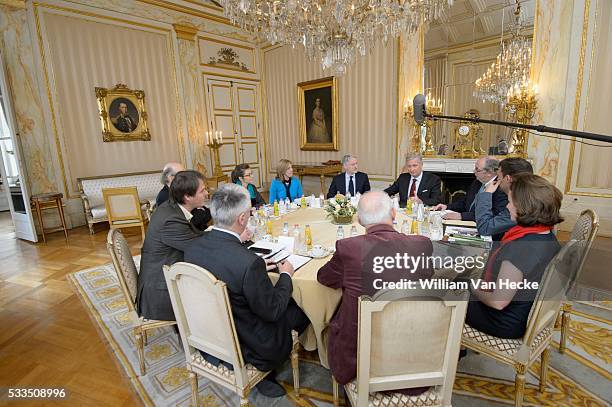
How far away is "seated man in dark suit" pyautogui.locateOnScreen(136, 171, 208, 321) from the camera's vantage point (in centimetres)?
203

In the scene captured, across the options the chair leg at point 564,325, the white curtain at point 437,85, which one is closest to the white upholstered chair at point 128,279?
the chair leg at point 564,325

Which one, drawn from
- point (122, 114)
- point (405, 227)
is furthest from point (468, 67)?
point (122, 114)

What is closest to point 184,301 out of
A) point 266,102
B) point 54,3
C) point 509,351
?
point 509,351

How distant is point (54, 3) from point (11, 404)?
6.34m

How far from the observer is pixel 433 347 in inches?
50.3

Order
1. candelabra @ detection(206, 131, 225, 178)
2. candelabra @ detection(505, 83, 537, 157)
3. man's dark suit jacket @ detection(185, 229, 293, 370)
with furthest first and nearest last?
candelabra @ detection(206, 131, 225, 178)
candelabra @ detection(505, 83, 537, 157)
man's dark suit jacket @ detection(185, 229, 293, 370)

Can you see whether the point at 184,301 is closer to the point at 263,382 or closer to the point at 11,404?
the point at 263,382

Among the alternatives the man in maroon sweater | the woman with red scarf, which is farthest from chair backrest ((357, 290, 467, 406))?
the woman with red scarf

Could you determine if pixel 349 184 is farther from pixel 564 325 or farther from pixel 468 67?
pixel 468 67

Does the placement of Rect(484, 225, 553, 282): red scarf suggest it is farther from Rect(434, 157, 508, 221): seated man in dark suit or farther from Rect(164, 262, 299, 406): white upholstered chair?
Rect(164, 262, 299, 406): white upholstered chair

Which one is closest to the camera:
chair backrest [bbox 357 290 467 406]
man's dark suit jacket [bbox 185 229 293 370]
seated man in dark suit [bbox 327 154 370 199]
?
chair backrest [bbox 357 290 467 406]

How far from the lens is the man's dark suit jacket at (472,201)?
2.40 m

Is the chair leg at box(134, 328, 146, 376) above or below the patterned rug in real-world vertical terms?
above

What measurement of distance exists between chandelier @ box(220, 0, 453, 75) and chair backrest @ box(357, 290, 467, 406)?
2.86 meters
